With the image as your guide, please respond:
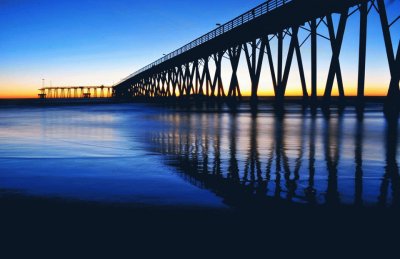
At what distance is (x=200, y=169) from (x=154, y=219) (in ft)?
5.87

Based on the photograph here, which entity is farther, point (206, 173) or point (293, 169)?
point (293, 169)

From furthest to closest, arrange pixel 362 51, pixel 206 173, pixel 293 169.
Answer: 1. pixel 362 51
2. pixel 293 169
3. pixel 206 173

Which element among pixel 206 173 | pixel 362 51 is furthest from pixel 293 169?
pixel 362 51

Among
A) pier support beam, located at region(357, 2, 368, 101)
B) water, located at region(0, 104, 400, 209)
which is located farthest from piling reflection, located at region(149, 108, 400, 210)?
pier support beam, located at region(357, 2, 368, 101)

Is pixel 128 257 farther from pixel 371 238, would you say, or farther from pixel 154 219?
pixel 371 238

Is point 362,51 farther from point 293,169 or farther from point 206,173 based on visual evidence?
point 206,173

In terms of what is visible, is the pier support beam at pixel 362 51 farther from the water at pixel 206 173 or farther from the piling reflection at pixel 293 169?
the water at pixel 206 173

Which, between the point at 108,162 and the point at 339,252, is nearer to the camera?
the point at 339,252

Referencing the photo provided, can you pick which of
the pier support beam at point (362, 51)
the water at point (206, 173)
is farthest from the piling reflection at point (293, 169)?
the pier support beam at point (362, 51)

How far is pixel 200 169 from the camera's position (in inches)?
159

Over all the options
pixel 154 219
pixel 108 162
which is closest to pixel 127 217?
pixel 154 219

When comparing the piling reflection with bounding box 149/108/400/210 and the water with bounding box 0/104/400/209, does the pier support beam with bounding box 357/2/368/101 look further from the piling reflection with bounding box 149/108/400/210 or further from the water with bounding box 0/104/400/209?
the water with bounding box 0/104/400/209

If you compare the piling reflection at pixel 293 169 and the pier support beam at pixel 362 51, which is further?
the pier support beam at pixel 362 51

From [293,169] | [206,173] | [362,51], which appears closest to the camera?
[206,173]
